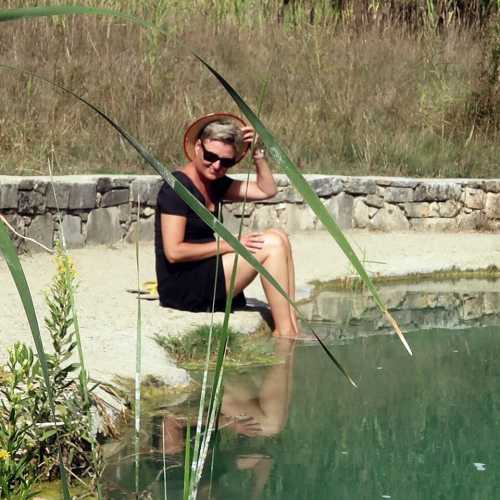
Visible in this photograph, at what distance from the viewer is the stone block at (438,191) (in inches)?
371

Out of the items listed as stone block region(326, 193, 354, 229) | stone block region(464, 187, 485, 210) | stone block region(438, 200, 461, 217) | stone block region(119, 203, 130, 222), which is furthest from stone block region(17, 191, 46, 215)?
stone block region(464, 187, 485, 210)

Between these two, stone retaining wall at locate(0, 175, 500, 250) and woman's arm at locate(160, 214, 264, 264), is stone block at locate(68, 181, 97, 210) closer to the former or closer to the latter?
stone retaining wall at locate(0, 175, 500, 250)

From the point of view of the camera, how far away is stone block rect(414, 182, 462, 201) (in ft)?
30.9

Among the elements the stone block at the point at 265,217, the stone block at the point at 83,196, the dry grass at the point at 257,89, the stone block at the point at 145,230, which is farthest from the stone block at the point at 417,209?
the stone block at the point at 83,196

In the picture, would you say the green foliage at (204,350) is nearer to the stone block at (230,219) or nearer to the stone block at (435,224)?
the stone block at (230,219)

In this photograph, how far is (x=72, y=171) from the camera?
8.47m

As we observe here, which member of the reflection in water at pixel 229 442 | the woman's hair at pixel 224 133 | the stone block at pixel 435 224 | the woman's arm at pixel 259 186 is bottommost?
the stone block at pixel 435 224

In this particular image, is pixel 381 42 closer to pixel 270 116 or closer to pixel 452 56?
pixel 452 56

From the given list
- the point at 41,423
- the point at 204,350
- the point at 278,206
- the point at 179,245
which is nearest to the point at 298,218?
the point at 278,206

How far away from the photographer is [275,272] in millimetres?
5656

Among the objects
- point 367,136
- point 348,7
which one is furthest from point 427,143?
point 348,7

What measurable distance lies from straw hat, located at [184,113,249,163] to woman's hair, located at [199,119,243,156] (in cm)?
3

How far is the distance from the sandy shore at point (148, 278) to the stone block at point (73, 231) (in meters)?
0.09

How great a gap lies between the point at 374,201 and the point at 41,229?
2.96m
